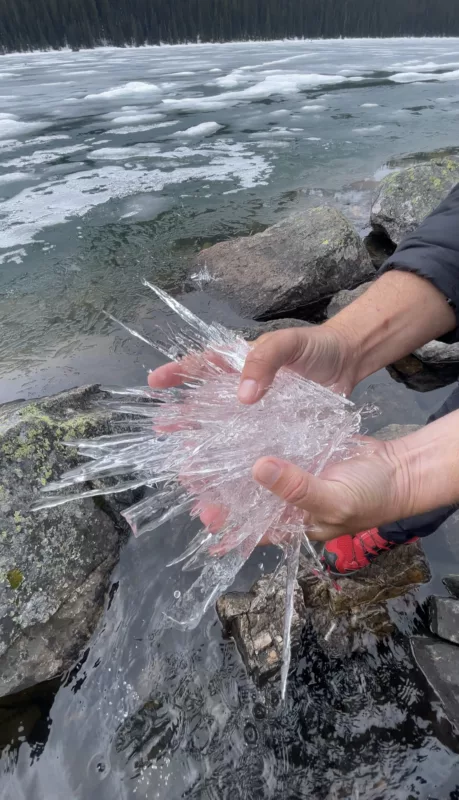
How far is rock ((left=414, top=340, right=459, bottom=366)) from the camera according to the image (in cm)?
436

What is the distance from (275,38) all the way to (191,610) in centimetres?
3994

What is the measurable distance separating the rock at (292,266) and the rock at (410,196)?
100 cm

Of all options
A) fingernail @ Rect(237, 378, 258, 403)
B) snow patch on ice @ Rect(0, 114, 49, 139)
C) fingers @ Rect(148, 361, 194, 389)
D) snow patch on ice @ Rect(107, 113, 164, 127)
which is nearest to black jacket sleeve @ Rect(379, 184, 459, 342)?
fingernail @ Rect(237, 378, 258, 403)

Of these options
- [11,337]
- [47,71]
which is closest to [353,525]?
[11,337]

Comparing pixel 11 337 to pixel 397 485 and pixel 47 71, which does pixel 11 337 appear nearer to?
pixel 397 485

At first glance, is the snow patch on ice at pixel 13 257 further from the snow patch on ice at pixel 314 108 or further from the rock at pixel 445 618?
the snow patch on ice at pixel 314 108

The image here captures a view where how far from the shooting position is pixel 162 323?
514 centimetres

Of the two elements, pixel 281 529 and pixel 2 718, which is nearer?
pixel 281 529

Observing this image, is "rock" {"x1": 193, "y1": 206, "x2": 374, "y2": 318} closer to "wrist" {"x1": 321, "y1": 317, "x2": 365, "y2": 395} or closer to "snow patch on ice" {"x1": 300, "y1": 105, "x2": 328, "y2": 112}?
"wrist" {"x1": 321, "y1": 317, "x2": 365, "y2": 395}

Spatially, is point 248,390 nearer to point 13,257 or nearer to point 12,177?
point 13,257

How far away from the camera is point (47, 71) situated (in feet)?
67.6

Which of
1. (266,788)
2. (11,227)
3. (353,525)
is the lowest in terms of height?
(266,788)

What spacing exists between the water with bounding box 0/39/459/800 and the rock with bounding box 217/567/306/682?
107 mm

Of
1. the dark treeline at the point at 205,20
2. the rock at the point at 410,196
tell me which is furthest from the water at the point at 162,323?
the dark treeline at the point at 205,20
